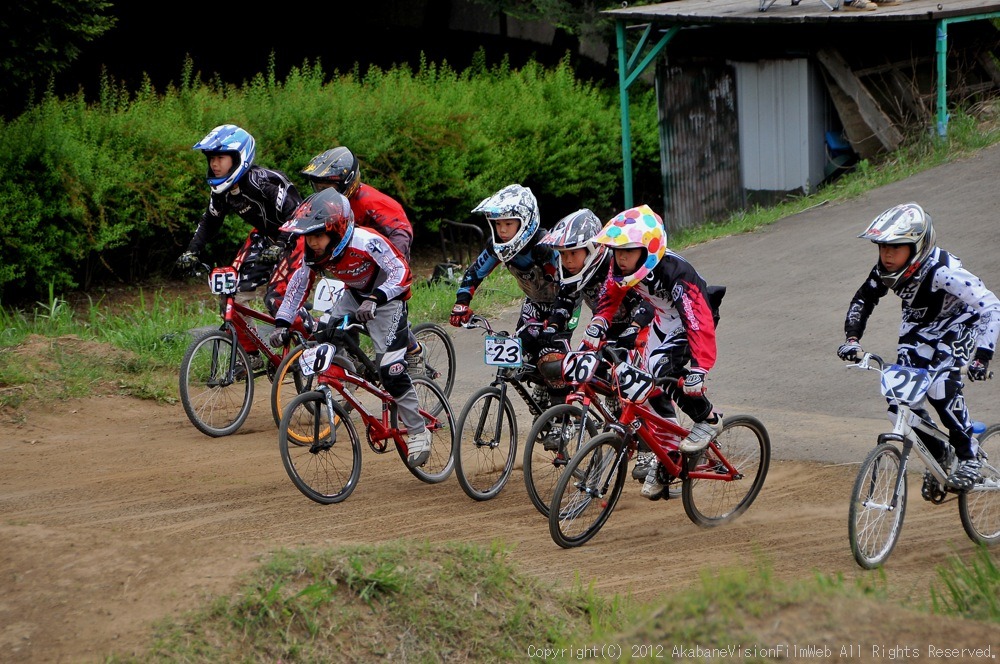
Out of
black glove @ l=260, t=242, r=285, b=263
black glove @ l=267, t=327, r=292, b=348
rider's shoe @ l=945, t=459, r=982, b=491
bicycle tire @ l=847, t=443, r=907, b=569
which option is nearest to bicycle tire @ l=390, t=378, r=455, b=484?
black glove @ l=267, t=327, r=292, b=348

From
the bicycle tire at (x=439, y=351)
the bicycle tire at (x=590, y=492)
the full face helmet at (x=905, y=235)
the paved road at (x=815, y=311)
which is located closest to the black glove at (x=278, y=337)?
the bicycle tire at (x=439, y=351)

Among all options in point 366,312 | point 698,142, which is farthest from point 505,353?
point 698,142

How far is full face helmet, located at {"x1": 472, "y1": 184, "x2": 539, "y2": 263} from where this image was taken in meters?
7.68

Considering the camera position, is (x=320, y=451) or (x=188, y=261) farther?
(x=188, y=261)

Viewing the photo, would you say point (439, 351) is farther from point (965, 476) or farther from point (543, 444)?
point (965, 476)

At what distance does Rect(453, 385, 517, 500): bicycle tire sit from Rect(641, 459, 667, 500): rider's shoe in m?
1.00

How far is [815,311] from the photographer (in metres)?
11.7

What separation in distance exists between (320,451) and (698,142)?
13203mm

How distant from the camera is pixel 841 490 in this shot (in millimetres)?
7352

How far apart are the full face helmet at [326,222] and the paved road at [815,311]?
2635 millimetres

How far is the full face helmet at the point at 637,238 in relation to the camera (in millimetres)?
6655

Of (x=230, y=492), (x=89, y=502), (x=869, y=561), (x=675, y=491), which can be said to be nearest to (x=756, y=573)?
(x=869, y=561)

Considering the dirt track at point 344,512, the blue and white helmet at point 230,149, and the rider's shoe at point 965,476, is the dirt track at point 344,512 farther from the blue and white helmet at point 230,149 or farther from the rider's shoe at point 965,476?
the blue and white helmet at point 230,149

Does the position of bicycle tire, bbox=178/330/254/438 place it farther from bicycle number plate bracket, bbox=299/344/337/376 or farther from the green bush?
the green bush
